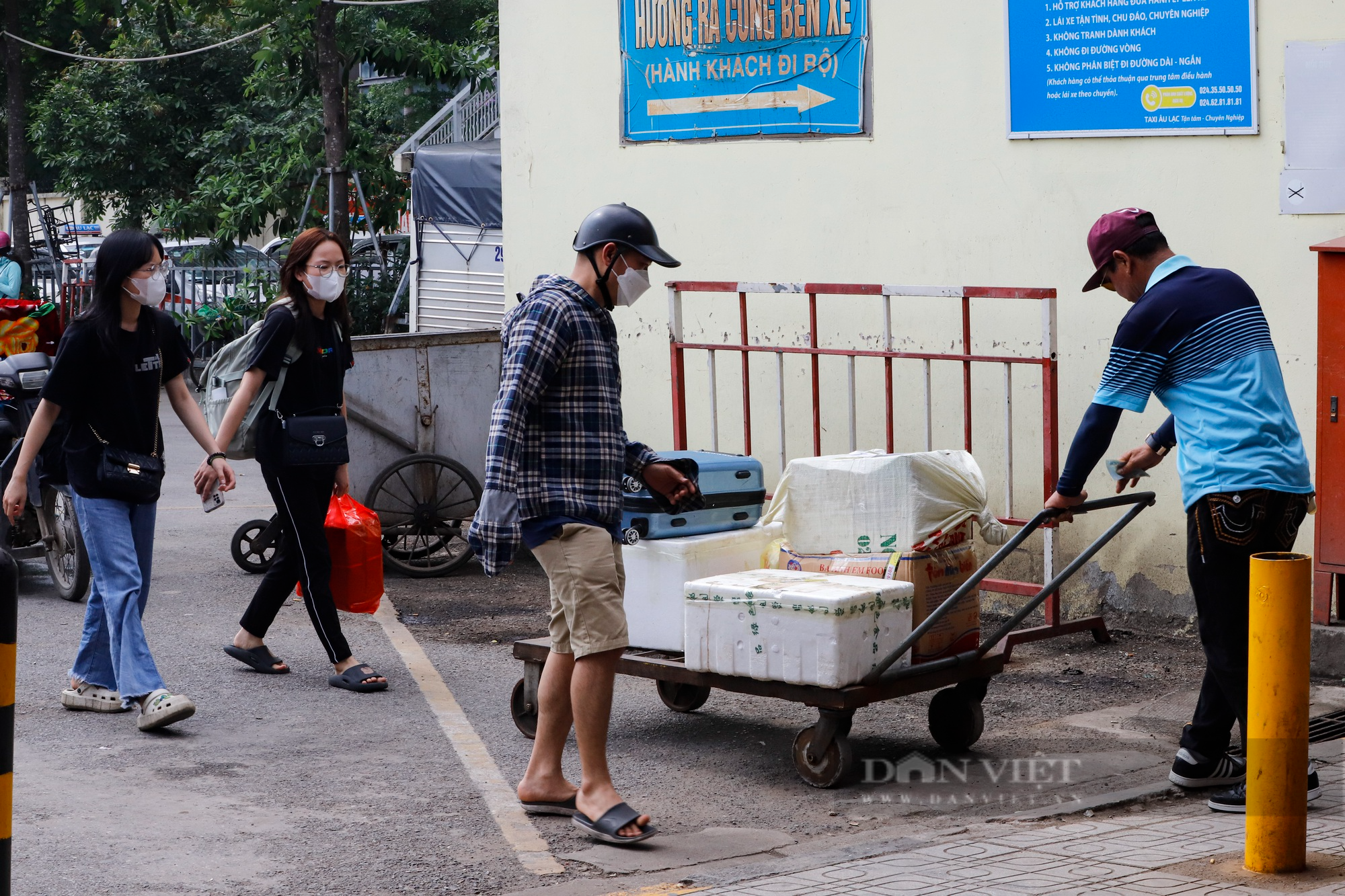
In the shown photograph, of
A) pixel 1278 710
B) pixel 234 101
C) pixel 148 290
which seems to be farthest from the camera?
pixel 234 101

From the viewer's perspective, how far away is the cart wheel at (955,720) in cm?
Result: 552

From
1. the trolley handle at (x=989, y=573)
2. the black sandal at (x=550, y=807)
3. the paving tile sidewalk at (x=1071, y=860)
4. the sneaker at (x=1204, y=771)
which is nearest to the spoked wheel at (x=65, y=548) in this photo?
the black sandal at (x=550, y=807)

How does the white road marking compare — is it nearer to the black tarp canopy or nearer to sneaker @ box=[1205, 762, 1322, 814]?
sneaker @ box=[1205, 762, 1322, 814]

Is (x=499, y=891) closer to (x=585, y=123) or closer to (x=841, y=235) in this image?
(x=841, y=235)

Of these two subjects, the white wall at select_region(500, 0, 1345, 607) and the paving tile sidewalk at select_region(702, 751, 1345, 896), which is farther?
the white wall at select_region(500, 0, 1345, 607)

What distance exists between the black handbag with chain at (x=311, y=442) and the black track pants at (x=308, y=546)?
4 cm

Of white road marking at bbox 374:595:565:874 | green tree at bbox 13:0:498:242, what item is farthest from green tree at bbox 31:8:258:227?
white road marking at bbox 374:595:565:874

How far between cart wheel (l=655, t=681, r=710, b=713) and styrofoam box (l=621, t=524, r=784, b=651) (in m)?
0.47

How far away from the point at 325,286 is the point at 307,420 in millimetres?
549

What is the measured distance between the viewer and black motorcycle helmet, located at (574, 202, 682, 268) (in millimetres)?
4723

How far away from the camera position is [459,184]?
16734 millimetres

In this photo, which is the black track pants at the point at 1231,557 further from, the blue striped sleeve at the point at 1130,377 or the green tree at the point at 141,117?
the green tree at the point at 141,117

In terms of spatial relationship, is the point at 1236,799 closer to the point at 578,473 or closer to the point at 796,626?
the point at 796,626

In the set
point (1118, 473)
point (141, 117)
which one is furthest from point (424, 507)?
point (141, 117)
